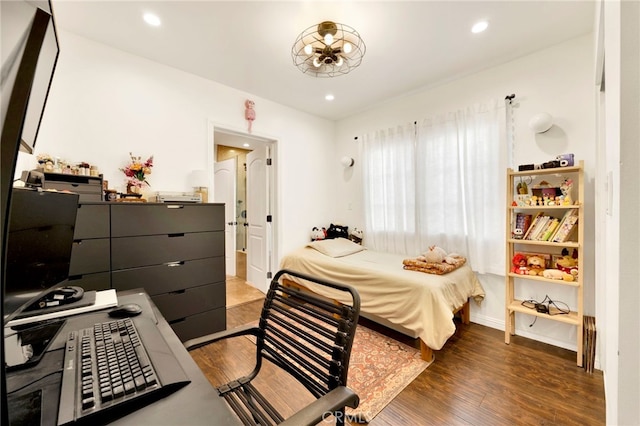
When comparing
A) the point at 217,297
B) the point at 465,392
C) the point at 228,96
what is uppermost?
the point at 228,96

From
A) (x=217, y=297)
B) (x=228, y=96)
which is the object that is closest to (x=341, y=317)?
(x=217, y=297)

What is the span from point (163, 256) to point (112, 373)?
5.71ft

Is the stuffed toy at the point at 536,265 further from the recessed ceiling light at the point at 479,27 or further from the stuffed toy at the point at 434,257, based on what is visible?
the recessed ceiling light at the point at 479,27

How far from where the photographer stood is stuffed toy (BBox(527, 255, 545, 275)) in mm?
2295

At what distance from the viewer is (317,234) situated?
3990 mm

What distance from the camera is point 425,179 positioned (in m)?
3.13

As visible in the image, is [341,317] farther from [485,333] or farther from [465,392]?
[485,333]

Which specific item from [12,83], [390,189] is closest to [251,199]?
[390,189]

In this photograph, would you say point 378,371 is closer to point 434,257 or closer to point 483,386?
point 483,386

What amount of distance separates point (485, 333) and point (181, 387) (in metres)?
2.85

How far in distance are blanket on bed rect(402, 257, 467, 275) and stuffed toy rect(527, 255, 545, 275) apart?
1.81 ft

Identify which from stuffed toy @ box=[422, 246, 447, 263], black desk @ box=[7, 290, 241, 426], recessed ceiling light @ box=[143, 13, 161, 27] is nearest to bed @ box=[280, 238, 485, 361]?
stuffed toy @ box=[422, 246, 447, 263]

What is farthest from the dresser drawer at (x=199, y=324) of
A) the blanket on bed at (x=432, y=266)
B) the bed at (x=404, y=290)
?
the blanket on bed at (x=432, y=266)

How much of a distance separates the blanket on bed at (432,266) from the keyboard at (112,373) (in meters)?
2.22
